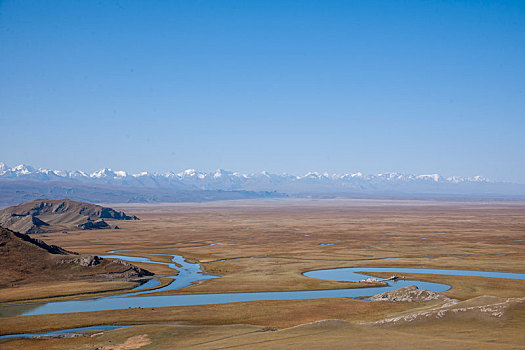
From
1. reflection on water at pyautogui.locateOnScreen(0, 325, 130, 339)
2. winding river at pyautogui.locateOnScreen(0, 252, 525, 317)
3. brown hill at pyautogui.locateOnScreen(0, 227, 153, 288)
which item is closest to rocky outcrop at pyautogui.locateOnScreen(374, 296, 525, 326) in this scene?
winding river at pyautogui.locateOnScreen(0, 252, 525, 317)

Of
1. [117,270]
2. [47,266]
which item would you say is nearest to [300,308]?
[117,270]

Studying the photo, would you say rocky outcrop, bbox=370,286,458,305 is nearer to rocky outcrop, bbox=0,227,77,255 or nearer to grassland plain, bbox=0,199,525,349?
grassland plain, bbox=0,199,525,349

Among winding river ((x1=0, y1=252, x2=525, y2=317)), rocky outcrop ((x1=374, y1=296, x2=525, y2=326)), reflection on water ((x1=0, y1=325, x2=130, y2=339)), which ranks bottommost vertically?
winding river ((x1=0, y1=252, x2=525, y2=317))

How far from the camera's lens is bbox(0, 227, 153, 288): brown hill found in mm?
78375

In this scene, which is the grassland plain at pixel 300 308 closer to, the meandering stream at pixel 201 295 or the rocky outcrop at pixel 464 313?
the rocky outcrop at pixel 464 313

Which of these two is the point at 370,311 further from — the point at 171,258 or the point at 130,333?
the point at 171,258

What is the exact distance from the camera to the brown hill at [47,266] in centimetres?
7838

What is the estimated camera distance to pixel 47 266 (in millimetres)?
82250

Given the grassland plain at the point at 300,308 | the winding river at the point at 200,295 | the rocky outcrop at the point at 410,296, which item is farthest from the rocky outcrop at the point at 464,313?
the winding river at the point at 200,295

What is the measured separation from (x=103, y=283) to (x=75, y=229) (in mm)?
132960

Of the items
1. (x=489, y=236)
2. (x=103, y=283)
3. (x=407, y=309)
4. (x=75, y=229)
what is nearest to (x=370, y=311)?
(x=407, y=309)

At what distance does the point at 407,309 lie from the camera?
5512cm

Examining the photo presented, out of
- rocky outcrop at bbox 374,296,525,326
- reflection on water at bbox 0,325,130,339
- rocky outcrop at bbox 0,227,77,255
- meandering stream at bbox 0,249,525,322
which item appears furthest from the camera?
rocky outcrop at bbox 0,227,77,255

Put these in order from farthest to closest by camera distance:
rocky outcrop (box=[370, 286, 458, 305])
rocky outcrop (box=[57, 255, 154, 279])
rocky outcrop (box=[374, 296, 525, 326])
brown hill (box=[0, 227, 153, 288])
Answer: rocky outcrop (box=[57, 255, 154, 279])
brown hill (box=[0, 227, 153, 288])
rocky outcrop (box=[370, 286, 458, 305])
rocky outcrop (box=[374, 296, 525, 326])
